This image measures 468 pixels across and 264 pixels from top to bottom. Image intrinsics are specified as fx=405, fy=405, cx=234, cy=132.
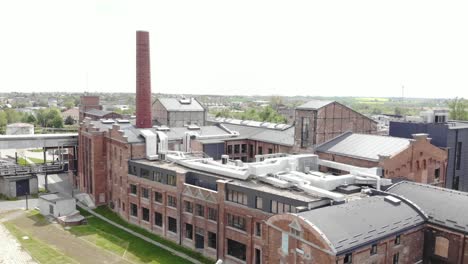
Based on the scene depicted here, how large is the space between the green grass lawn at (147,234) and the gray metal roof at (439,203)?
21041 millimetres

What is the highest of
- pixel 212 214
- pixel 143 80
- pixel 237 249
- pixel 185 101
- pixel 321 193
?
pixel 143 80

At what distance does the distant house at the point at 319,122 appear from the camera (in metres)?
A: 53.7

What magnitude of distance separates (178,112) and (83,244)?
4222 centimetres

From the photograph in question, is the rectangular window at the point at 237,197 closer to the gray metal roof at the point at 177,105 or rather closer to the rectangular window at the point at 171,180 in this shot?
the rectangular window at the point at 171,180

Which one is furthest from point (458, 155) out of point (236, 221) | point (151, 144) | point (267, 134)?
point (151, 144)

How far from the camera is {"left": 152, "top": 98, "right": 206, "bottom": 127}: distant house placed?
85325 millimetres

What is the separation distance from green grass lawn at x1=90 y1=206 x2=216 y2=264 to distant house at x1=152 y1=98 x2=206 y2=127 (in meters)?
27.8

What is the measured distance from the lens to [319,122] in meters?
53.4

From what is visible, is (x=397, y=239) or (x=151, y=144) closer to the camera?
(x=397, y=239)

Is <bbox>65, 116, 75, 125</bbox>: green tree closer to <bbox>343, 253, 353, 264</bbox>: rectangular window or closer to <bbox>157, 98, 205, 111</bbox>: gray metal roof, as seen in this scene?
<bbox>157, 98, 205, 111</bbox>: gray metal roof

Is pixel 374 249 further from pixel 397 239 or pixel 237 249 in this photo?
pixel 237 249

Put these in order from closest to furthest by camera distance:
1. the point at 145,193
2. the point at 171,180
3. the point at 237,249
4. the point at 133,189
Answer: the point at 237,249 → the point at 171,180 → the point at 145,193 → the point at 133,189

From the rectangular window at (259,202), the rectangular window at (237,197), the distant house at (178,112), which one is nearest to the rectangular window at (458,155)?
the rectangular window at (259,202)

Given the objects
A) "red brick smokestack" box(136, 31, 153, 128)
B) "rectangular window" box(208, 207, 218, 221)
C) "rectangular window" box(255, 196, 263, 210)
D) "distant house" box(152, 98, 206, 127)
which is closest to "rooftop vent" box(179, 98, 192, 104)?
"distant house" box(152, 98, 206, 127)
